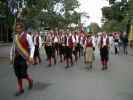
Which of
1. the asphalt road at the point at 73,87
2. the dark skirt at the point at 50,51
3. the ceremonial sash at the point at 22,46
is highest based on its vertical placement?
the ceremonial sash at the point at 22,46

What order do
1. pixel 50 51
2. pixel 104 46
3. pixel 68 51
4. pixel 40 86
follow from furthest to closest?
pixel 50 51 < pixel 68 51 < pixel 104 46 < pixel 40 86

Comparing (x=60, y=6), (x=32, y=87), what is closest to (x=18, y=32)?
(x=32, y=87)

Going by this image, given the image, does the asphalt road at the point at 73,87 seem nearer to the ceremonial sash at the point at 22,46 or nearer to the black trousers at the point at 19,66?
the black trousers at the point at 19,66

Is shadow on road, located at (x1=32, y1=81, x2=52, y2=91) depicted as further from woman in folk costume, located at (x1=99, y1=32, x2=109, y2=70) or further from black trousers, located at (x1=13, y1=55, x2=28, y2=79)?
woman in folk costume, located at (x1=99, y1=32, x2=109, y2=70)

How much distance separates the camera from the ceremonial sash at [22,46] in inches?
408

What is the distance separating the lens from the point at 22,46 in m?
10.4

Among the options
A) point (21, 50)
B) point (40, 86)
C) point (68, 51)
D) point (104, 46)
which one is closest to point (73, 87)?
point (40, 86)

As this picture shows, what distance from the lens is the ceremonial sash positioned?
10.4m

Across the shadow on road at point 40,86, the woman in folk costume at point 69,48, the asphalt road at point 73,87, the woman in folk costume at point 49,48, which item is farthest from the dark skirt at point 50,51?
the shadow on road at point 40,86

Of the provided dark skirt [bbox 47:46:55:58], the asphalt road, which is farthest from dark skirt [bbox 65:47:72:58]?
the asphalt road

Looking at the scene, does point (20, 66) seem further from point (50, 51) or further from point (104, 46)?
point (50, 51)

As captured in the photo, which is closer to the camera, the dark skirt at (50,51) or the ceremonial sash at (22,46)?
the ceremonial sash at (22,46)

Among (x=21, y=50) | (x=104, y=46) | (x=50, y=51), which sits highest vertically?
(x=21, y=50)

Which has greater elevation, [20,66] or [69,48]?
[20,66]
